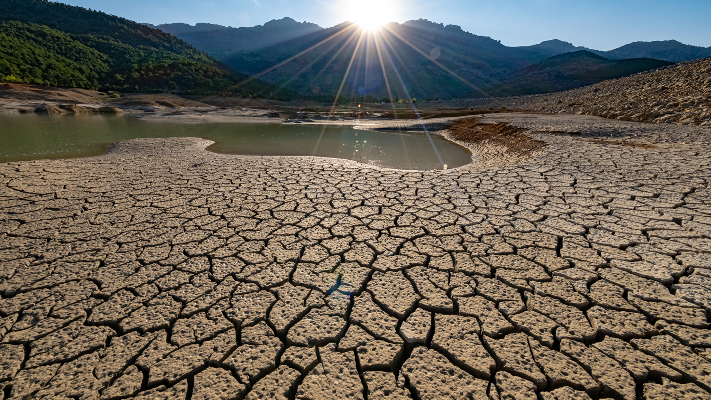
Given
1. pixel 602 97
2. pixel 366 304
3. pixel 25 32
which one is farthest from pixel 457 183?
pixel 25 32

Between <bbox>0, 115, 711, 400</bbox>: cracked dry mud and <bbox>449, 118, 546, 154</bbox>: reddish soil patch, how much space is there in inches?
143

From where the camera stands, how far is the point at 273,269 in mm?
2381

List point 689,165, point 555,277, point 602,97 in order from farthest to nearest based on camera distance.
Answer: point 602,97
point 689,165
point 555,277

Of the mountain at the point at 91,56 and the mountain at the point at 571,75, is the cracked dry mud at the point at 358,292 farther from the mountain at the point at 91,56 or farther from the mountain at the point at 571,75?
the mountain at the point at 571,75

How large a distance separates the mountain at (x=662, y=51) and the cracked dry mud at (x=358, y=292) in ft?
388

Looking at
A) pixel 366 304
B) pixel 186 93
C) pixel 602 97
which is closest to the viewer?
pixel 366 304

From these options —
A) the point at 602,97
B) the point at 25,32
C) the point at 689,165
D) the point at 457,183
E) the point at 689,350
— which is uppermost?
the point at 25,32

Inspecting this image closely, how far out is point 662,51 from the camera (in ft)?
280

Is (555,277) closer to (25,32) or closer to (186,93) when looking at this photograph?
(186,93)

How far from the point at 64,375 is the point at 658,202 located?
5593mm

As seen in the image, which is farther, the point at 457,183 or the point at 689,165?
the point at 689,165

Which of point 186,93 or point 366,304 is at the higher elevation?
point 186,93

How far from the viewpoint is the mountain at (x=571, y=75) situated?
41.7 meters

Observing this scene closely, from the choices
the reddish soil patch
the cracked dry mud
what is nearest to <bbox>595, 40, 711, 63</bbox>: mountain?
the reddish soil patch
